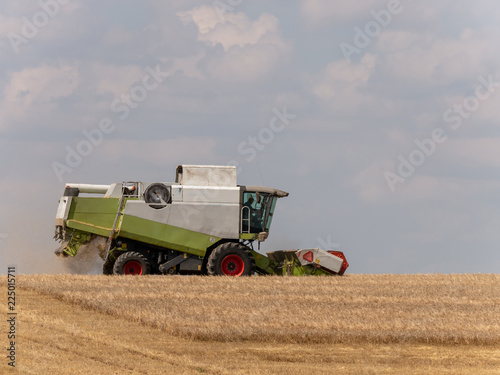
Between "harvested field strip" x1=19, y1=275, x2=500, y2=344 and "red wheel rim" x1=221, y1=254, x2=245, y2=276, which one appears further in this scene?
"red wheel rim" x1=221, y1=254, x2=245, y2=276

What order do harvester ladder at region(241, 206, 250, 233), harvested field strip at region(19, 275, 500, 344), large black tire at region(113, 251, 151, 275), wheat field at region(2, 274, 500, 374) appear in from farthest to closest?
harvester ladder at region(241, 206, 250, 233) → large black tire at region(113, 251, 151, 275) → harvested field strip at region(19, 275, 500, 344) → wheat field at region(2, 274, 500, 374)

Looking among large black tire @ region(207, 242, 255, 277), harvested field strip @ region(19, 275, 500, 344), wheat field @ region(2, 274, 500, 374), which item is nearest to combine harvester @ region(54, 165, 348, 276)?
large black tire @ region(207, 242, 255, 277)

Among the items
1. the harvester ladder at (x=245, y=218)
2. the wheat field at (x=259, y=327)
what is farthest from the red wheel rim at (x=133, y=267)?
the harvester ladder at (x=245, y=218)

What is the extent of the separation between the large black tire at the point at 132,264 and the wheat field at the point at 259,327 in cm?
227

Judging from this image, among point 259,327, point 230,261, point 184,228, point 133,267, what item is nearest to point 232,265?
point 230,261

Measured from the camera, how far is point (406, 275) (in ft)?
74.0

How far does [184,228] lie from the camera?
20.8 metres

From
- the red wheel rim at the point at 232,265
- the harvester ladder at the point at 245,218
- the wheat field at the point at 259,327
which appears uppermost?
the harvester ladder at the point at 245,218

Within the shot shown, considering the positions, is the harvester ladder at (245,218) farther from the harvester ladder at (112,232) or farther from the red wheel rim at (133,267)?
the harvester ladder at (112,232)

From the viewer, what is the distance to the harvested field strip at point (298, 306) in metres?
11.8

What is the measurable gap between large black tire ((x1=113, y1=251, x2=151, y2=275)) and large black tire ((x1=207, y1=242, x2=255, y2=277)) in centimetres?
171

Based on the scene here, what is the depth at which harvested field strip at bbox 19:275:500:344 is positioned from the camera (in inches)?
466

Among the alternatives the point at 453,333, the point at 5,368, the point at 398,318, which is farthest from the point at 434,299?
the point at 5,368

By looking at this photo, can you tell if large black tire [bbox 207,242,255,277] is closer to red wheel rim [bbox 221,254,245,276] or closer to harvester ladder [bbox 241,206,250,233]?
red wheel rim [bbox 221,254,245,276]
